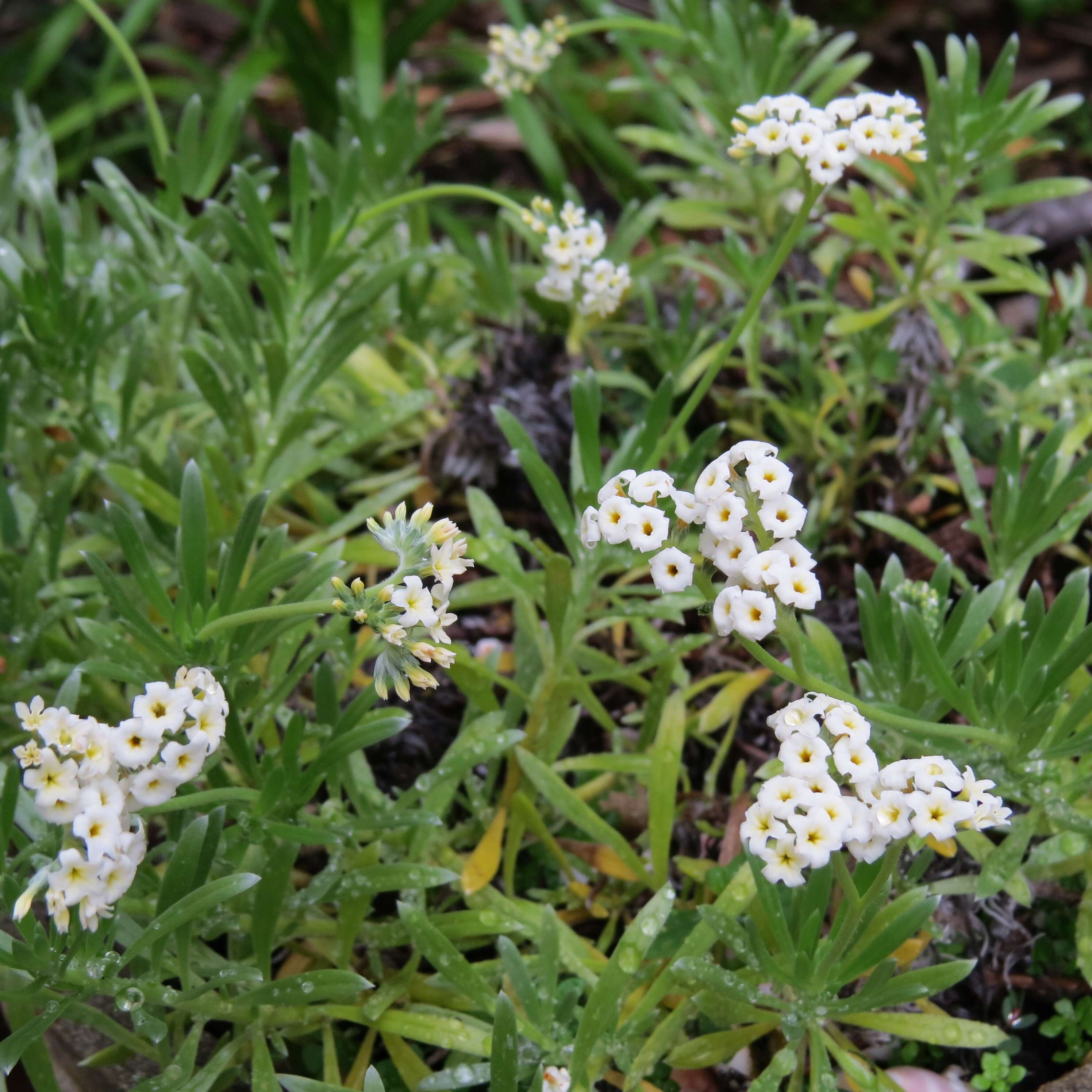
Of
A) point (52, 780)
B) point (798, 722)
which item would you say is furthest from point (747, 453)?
point (52, 780)

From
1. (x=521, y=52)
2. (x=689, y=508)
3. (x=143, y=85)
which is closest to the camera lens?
(x=689, y=508)

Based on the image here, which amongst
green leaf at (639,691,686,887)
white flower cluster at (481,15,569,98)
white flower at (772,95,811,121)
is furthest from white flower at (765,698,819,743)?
white flower cluster at (481,15,569,98)

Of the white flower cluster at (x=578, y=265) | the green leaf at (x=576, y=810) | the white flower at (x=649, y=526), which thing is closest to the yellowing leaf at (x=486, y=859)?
the green leaf at (x=576, y=810)

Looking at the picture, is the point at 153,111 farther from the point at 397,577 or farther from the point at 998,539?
the point at 998,539

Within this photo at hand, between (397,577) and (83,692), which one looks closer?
(397,577)

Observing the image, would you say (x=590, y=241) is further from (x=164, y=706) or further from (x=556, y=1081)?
(x=556, y=1081)

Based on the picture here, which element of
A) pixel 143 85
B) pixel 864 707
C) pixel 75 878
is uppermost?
pixel 143 85

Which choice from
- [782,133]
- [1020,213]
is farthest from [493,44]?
[1020,213]
